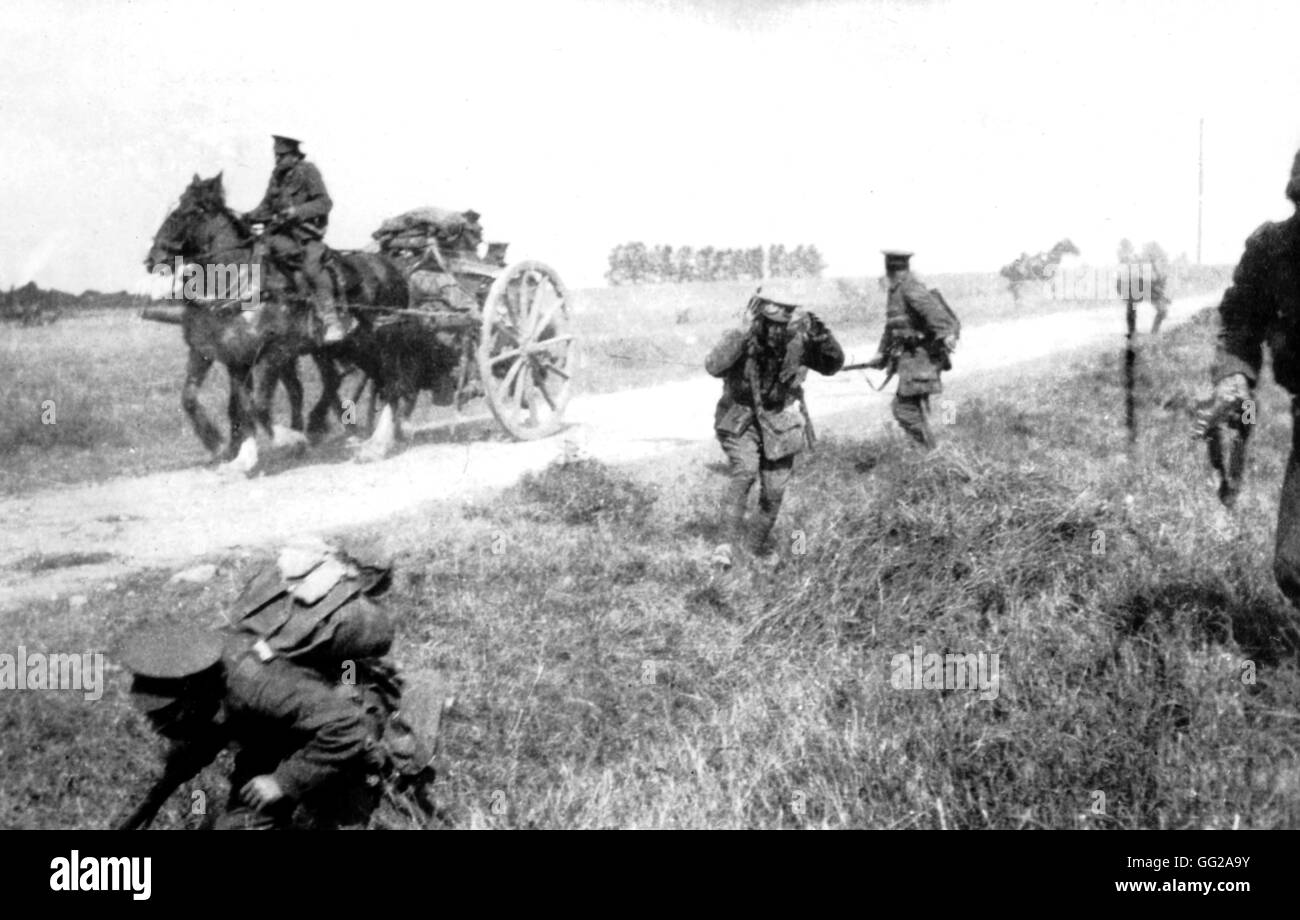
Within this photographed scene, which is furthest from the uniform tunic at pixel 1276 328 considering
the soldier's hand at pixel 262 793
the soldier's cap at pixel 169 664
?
the soldier's cap at pixel 169 664

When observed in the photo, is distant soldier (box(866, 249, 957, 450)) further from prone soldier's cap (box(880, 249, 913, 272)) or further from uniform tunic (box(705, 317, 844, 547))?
uniform tunic (box(705, 317, 844, 547))

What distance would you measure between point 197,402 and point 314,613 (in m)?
5.65

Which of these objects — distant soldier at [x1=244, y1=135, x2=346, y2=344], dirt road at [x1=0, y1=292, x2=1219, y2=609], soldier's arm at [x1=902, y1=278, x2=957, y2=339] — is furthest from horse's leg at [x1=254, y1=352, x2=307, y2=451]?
soldier's arm at [x1=902, y1=278, x2=957, y2=339]

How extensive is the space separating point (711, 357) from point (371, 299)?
3977mm

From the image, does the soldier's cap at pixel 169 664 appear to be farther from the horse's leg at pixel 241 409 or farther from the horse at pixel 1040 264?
the horse at pixel 1040 264

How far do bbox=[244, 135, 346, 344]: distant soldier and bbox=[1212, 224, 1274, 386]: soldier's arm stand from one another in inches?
252

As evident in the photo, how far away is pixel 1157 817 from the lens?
3217 millimetres

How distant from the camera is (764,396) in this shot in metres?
6.19

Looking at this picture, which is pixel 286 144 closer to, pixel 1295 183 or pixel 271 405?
pixel 271 405

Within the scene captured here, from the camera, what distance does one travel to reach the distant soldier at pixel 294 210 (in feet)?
26.9
